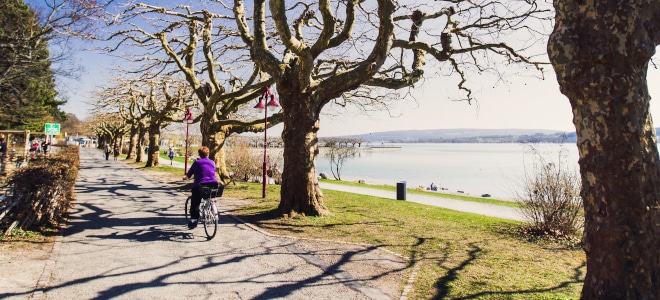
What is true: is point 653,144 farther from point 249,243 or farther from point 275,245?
point 249,243

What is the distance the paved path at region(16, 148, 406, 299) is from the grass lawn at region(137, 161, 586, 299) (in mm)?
629

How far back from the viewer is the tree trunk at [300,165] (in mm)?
9156

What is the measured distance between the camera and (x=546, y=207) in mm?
8250

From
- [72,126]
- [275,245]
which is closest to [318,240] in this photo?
[275,245]

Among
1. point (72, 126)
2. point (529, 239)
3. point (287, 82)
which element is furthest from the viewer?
point (72, 126)

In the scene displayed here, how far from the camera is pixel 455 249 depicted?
6.73m

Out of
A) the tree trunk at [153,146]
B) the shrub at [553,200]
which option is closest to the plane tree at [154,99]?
the tree trunk at [153,146]

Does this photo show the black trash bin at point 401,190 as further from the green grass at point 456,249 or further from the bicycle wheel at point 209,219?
the bicycle wheel at point 209,219

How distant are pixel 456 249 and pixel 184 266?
4371mm

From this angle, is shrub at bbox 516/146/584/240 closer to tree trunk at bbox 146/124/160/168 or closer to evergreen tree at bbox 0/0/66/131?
evergreen tree at bbox 0/0/66/131

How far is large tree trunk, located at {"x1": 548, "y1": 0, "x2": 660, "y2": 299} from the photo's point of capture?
10.9 feet

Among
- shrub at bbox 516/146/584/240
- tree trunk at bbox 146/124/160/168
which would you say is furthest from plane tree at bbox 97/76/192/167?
shrub at bbox 516/146/584/240

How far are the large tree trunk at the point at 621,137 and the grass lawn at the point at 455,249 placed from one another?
1300 millimetres

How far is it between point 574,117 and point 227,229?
21.5ft
